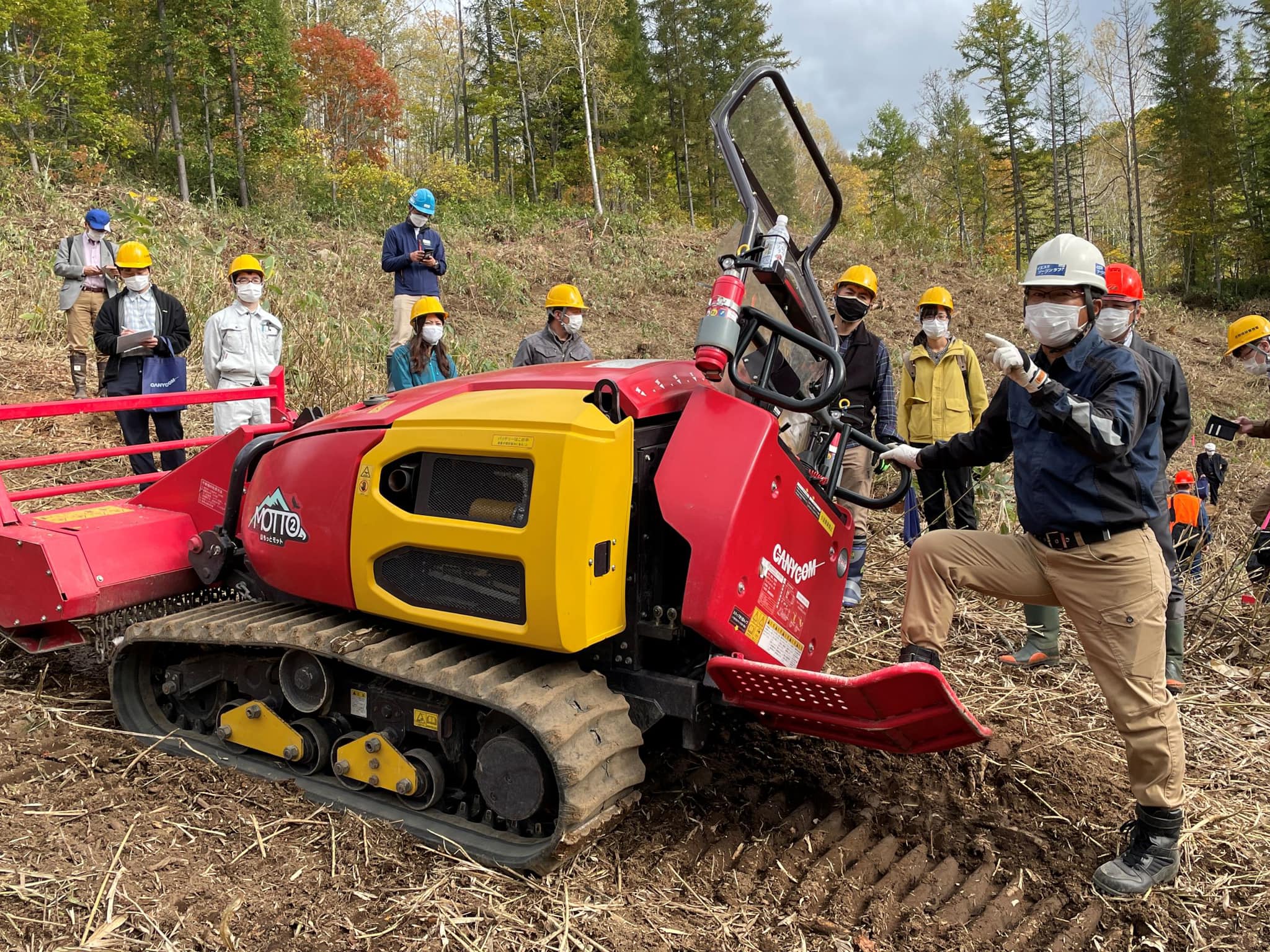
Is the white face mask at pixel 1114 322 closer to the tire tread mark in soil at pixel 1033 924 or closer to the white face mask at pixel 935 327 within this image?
the white face mask at pixel 935 327

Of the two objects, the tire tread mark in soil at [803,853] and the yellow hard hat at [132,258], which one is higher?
the yellow hard hat at [132,258]

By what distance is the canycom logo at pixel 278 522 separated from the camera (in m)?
3.75

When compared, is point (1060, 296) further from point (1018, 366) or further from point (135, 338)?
point (135, 338)

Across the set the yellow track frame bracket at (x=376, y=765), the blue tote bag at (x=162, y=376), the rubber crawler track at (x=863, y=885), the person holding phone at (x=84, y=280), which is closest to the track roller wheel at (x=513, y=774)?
the yellow track frame bracket at (x=376, y=765)

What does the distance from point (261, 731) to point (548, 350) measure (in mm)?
3146

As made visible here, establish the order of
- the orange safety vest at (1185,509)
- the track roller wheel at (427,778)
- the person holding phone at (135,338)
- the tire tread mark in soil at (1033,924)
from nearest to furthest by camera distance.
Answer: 1. the tire tread mark in soil at (1033,924)
2. the track roller wheel at (427,778)
3. the person holding phone at (135,338)
4. the orange safety vest at (1185,509)

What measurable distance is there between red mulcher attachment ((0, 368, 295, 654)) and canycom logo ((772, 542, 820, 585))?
2397 mm

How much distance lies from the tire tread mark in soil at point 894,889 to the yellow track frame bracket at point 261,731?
218 centimetres

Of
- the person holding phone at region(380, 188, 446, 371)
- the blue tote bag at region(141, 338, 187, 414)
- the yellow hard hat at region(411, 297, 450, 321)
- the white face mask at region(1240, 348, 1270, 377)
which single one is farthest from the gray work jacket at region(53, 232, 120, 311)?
the white face mask at region(1240, 348, 1270, 377)

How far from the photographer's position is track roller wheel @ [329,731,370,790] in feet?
11.9

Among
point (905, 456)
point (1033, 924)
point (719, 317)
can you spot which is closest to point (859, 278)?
point (905, 456)

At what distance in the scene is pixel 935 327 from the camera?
242 inches

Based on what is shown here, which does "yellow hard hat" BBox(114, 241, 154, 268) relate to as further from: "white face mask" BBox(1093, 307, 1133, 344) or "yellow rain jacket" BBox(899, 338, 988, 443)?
"white face mask" BBox(1093, 307, 1133, 344)

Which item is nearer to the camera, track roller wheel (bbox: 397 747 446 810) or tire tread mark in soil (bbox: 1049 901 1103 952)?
tire tread mark in soil (bbox: 1049 901 1103 952)
